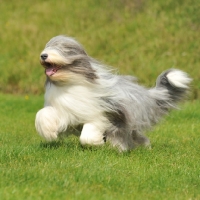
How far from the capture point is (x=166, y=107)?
825 cm

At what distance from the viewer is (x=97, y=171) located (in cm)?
582

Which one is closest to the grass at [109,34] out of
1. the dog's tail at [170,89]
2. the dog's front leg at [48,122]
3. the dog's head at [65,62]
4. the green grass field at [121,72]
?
the green grass field at [121,72]

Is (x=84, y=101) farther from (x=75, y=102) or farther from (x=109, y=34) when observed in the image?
(x=109, y=34)

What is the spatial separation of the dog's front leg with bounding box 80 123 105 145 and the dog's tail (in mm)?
1283

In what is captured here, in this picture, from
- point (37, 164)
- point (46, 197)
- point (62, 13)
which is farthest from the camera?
point (62, 13)

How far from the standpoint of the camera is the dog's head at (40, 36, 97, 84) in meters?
7.00

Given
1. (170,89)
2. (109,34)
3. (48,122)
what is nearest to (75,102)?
(48,122)

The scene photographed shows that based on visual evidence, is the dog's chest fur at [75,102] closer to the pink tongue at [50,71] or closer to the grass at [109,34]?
the pink tongue at [50,71]

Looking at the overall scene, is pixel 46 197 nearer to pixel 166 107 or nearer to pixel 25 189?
pixel 25 189

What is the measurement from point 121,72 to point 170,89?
27.0 feet

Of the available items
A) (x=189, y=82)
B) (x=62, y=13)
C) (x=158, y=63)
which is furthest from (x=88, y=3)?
(x=189, y=82)

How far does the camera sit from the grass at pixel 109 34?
55.2 feet

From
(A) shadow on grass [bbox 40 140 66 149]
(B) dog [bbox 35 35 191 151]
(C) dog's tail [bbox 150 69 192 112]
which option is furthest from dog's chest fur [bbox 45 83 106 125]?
Result: (C) dog's tail [bbox 150 69 192 112]

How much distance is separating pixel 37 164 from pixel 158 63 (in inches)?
421
